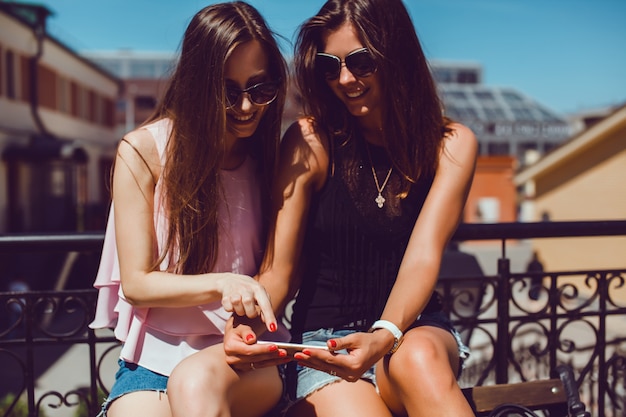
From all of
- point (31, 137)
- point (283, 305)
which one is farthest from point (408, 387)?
point (31, 137)

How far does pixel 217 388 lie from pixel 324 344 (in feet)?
1.52

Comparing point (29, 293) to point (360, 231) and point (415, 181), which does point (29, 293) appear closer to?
point (360, 231)

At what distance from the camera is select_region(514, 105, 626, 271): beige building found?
17062 mm

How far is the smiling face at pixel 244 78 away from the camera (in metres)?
1.74

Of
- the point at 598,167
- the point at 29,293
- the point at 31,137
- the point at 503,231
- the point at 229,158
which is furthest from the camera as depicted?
the point at 31,137

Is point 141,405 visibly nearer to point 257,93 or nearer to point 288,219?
point 288,219

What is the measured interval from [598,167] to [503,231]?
57.7 feet

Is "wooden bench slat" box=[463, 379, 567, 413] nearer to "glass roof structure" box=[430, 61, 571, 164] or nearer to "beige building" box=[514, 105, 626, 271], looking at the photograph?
"beige building" box=[514, 105, 626, 271]

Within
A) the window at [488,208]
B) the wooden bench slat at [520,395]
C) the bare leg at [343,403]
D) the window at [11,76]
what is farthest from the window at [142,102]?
the wooden bench slat at [520,395]

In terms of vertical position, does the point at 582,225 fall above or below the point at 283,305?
above

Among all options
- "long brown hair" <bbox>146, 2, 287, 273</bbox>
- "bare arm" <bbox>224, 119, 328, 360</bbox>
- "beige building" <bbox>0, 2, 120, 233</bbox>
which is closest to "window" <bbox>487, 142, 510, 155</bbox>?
"beige building" <bbox>0, 2, 120, 233</bbox>

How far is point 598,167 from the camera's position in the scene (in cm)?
1823

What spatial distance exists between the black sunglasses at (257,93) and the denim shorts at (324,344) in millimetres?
752

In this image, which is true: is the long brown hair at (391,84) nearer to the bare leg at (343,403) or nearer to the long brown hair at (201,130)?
the long brown hair at (201,130)
